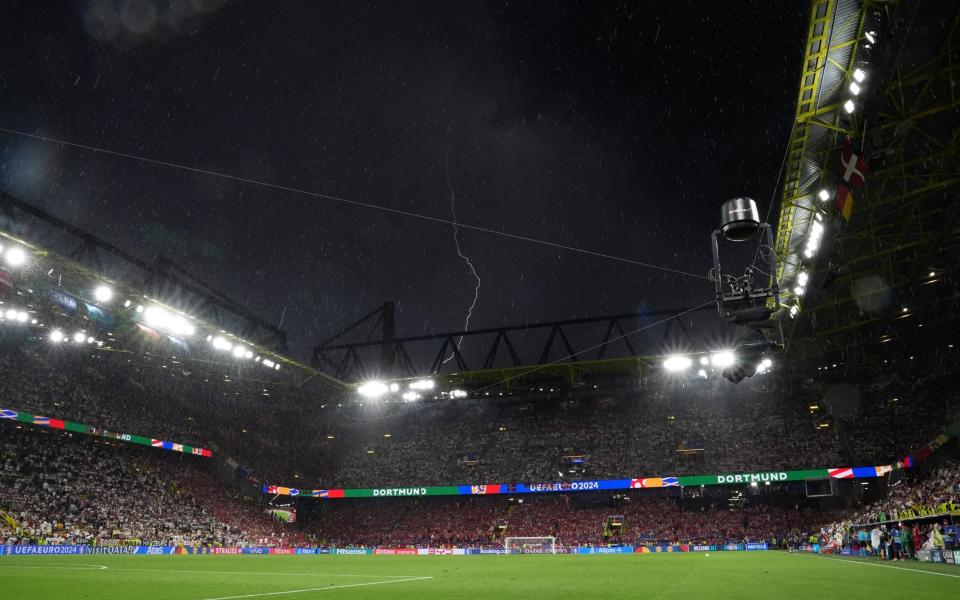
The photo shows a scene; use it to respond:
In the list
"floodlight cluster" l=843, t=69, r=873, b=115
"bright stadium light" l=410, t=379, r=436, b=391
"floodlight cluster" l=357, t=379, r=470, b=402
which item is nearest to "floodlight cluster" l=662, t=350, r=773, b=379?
"floodlight cluster" l=357, t=379, r=470, b=402

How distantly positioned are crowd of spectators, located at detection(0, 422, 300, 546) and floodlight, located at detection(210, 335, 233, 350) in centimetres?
1110

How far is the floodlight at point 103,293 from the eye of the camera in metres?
32.3

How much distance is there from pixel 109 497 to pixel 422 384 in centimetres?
2379

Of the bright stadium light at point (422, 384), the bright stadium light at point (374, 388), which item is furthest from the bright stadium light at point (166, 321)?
the bright stadium light at point (422, 384)

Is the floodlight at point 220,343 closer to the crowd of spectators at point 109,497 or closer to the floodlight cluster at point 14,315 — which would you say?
the floodlight cluster at point 14,315

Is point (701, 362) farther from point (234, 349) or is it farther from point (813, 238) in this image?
point (234, 349)

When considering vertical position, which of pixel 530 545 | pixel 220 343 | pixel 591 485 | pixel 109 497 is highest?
pixel 220 343

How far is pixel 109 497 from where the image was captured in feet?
125

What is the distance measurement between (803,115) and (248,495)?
49522mm

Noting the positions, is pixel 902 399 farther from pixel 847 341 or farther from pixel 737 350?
pixel 737 350

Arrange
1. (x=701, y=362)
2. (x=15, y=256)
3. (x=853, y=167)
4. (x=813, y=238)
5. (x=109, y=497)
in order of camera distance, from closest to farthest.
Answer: (x=853, y=167) → (x=813, y=238) → (x=15, y=256) → (x=109, y=497) → (x=701, y=362)

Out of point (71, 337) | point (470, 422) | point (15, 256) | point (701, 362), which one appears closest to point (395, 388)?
point (470, 422)

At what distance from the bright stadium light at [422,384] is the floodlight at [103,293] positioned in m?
24.8

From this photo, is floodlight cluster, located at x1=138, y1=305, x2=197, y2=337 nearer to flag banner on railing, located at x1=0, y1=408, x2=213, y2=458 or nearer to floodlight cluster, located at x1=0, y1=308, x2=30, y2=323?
floodlight cluster, located at x1=0, y1=308, x2=30, y2=323
